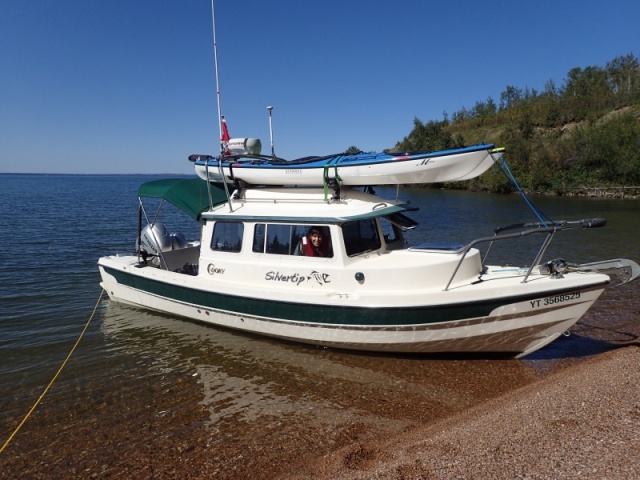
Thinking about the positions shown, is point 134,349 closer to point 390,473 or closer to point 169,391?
point 169,391

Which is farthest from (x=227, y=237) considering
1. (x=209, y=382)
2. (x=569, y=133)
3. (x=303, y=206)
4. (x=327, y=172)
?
(x=569, y=133)

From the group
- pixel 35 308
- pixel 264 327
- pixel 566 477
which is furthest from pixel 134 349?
pixel 566 477

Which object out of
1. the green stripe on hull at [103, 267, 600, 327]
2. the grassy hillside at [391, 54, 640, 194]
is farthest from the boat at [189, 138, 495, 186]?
the grassy hillside at [391, 54, 640, 194]

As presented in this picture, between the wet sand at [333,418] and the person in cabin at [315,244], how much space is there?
192 cm

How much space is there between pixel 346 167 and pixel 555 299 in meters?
4.15

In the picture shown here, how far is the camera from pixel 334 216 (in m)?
8.11

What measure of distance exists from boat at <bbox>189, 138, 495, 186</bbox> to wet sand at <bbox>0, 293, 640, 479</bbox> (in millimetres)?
3313

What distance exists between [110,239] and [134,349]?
A: 14.0 metres

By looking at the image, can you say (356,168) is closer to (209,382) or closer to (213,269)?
(213,269)

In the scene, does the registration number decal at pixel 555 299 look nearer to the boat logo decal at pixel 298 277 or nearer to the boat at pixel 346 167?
the boat at pixel 346 167

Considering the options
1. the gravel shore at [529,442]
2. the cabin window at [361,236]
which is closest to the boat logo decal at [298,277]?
the cabin window at [361,236]

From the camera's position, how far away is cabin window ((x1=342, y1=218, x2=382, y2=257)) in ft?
26.8

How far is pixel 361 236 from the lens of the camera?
8.39m

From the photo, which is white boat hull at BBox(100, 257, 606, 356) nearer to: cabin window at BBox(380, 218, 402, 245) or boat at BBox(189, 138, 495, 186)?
cabin window at BBox(380, 218, 402, 245)
